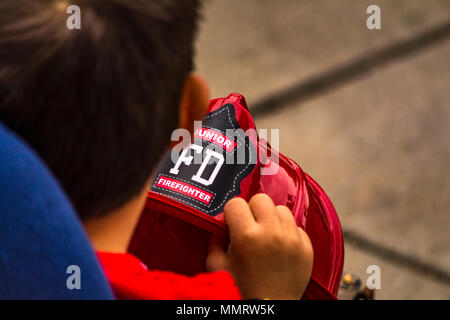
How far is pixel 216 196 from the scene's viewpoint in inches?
36.0

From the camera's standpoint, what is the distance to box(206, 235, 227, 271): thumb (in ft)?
2.86

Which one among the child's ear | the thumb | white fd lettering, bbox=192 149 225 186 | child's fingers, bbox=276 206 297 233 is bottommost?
the thumb

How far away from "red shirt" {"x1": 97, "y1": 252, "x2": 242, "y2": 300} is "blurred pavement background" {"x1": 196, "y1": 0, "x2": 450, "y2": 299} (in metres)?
1.43

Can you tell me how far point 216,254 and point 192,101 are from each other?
0.27 m

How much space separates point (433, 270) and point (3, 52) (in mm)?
1881

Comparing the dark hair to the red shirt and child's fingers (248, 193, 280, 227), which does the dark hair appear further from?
child's fingers (248, 193, 280, 227)

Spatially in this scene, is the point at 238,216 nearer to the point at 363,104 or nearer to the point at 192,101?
the point at 192,101

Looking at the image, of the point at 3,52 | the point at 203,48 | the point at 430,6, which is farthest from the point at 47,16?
the point at 430,6

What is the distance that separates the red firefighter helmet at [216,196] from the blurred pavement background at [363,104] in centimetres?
115

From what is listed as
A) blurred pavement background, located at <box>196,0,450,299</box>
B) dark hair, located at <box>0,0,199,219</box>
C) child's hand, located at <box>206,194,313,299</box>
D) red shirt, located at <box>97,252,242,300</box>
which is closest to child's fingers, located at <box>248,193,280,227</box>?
child's hand, located at <box>206,194,313,299</box>

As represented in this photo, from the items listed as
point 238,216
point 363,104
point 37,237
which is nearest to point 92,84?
point 37,237

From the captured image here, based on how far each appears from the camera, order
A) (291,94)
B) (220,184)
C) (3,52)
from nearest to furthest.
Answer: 1. (3,52)
2. (220,184)
3. (291,94)

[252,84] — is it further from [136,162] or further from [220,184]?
[136,162]

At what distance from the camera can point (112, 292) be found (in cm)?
63
